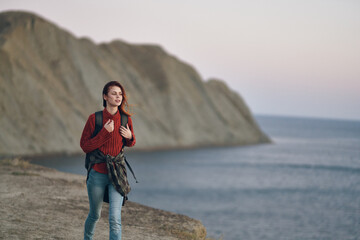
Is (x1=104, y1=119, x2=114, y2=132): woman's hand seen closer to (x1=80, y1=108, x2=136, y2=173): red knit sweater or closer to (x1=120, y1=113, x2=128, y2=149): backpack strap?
(x1=80, y1=108, x2=136, y2=173): red knit sweater

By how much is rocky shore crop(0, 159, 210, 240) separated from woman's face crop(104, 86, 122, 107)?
245cm

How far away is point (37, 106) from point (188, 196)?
19368 millimetres

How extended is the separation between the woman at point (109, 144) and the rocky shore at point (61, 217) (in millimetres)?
1764

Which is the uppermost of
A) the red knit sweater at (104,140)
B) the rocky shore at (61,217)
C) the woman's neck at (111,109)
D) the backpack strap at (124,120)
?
the woman's neck at (111,109)

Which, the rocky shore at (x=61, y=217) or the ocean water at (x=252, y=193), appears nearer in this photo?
the rocky shore at (x=61, y=217)

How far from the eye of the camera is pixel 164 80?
63.8 meters

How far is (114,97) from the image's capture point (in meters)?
5.25

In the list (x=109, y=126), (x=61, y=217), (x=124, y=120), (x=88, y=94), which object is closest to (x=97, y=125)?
(x=109, y=126)

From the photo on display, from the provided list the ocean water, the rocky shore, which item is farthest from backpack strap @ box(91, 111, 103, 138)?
the ocean water

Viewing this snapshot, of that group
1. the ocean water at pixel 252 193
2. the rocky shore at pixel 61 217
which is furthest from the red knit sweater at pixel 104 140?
the ocean water at pixel 252 193

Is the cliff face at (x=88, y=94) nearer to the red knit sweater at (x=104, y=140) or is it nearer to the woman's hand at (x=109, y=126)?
the red knit sweater at (x=104, y=140)

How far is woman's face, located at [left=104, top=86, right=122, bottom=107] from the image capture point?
207 inches

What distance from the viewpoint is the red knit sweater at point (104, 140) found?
201 inches

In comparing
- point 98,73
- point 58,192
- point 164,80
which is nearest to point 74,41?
Result: point 98,73
